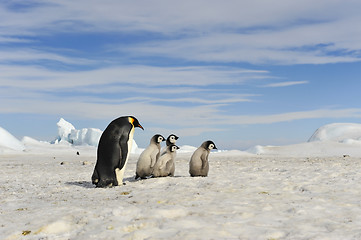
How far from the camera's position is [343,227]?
15.3ft

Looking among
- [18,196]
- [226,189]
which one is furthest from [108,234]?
[18,196]

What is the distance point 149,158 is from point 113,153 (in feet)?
4.46

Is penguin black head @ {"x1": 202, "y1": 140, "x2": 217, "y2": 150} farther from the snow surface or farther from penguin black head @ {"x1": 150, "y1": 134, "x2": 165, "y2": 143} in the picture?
the snow surface

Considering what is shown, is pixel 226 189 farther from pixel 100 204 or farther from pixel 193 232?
pixel 193 232

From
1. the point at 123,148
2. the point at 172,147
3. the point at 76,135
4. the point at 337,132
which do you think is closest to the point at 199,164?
the point at 172,147

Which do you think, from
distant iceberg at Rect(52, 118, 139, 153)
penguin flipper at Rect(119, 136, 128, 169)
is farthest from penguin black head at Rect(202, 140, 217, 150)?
distant iceberg at Rect(52, 118, 139, 153)

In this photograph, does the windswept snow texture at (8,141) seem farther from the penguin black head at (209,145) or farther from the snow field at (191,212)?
the snow field at (191,212)

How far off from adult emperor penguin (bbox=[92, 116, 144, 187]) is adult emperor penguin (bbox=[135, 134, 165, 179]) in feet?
3.23

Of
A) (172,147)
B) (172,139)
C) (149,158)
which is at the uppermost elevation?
(172,139)

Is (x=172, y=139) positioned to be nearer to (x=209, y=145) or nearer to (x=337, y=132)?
(x=209, y=145)

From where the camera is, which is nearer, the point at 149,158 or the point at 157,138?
the point at 149,158

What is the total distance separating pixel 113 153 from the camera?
30.0 feet

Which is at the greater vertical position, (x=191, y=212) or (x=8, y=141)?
(x=8, y=141)

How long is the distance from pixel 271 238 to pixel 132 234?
146 cm
